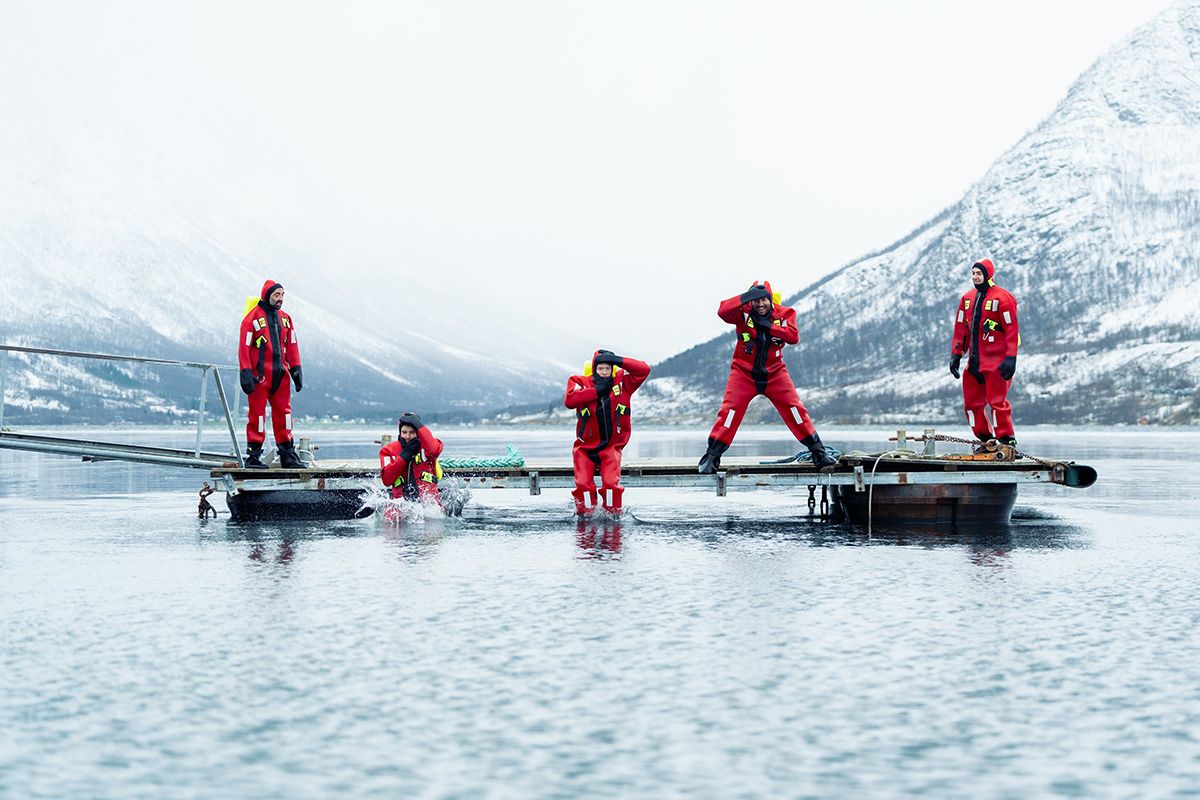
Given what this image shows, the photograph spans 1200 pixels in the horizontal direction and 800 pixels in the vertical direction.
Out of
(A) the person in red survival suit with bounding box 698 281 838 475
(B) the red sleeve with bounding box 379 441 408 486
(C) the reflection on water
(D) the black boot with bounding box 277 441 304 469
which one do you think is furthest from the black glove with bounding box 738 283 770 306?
(D) the black boot with bounding box 277 441 304 469

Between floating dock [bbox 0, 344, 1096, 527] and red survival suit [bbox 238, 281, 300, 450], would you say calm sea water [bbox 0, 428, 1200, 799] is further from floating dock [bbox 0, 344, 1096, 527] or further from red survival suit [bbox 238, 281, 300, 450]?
red survival suit [bbox 238, 281, 300, 450]

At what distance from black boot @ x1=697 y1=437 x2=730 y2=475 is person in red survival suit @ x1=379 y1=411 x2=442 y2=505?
339 centimetres

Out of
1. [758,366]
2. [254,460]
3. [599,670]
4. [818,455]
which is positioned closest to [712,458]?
[818,455]

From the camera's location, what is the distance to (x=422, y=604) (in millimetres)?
10508

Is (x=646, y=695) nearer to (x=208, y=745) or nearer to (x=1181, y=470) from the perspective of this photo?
(x=208, y=745)

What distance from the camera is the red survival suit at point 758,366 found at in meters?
15.9

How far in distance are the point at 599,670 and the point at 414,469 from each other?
32.3ft

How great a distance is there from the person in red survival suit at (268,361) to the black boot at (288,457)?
41 cm

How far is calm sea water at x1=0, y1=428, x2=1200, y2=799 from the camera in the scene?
6152mm

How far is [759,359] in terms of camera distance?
1605cm

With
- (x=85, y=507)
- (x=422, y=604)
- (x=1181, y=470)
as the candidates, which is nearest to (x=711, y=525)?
(x=422, y=604)

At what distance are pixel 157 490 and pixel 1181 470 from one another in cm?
2621

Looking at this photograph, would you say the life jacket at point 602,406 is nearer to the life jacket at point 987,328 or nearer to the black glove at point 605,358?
the black glove at point 605,358

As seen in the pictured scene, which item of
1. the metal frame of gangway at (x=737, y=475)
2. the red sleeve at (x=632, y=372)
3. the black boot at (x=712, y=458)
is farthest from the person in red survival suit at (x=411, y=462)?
the black boot at (x=712, y=458)
